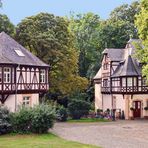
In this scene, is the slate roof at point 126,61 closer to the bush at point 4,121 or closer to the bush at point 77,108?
the bush at point 77,108

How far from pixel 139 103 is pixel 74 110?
8.15 meters

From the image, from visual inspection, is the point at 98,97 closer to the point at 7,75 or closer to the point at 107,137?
the point at 7,75

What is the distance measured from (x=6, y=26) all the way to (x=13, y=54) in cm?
1159

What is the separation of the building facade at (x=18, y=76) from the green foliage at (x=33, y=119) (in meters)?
5.41

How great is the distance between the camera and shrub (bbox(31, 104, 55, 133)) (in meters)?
29.7

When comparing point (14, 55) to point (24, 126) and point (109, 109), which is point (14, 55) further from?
point (109, 109)

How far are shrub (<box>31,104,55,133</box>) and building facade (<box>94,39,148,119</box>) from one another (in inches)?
681

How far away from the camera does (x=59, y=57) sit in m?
46.4

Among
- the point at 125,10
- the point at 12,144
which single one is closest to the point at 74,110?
the point at 12,144

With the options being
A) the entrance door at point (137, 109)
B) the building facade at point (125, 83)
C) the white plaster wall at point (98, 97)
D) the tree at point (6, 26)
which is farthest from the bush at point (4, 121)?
the white plaster wall at point (98, 97)

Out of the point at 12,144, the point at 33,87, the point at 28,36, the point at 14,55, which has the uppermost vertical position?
the point at 28,36

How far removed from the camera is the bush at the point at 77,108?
45.6 meters

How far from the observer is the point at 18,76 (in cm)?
3862

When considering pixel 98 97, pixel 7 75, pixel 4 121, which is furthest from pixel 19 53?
pixel 98 97
